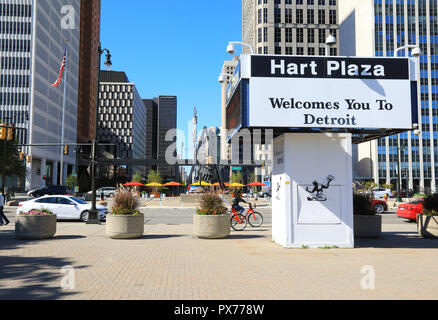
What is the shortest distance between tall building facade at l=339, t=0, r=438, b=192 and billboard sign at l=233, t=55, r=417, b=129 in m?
96.3

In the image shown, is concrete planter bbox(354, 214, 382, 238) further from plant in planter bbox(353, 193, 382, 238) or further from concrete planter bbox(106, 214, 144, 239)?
concrete planter bbox(106, 214, 144, 239)

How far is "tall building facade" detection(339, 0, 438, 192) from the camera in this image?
101 meters

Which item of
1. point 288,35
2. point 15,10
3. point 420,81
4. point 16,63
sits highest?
point 288,35

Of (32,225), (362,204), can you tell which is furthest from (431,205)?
(32,225)

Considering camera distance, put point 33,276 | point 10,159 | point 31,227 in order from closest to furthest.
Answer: point 33,276 → point 31,227 → point 10,159

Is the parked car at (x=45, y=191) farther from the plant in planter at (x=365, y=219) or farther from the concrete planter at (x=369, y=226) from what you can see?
the concrete planter at (x=369, y=226)

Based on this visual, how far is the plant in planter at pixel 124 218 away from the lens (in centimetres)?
1346

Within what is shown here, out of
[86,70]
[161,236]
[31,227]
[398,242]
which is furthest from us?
[86,70]

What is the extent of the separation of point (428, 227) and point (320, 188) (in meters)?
5.48

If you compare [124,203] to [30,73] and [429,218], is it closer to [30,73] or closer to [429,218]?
[429,218]

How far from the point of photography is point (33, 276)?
767cm

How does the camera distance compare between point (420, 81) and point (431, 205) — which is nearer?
point (431, 205)
